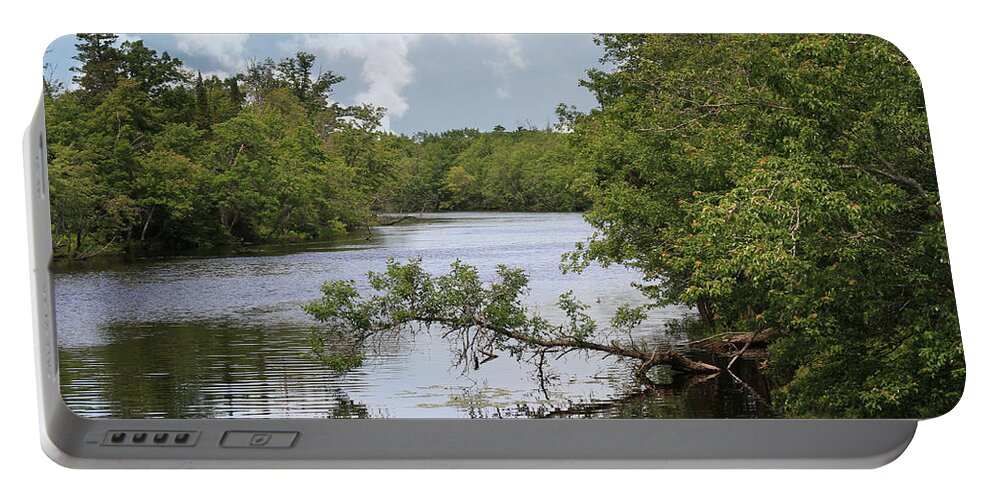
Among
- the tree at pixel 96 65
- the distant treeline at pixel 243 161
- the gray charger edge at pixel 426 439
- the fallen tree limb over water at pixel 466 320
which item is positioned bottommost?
the gray charger edge at pixel 426 439

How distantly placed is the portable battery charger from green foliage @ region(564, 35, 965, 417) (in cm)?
1

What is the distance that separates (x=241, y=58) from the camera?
3.98 metres

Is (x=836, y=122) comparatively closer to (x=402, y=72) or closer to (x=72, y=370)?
(x=402, y=72)

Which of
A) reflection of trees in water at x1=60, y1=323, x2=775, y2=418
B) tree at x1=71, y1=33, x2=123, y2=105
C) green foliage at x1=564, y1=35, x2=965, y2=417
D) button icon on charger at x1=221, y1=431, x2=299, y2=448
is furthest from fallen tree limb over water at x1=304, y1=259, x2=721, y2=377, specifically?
tree at x1=71, y1=33, x2=123, y2=105

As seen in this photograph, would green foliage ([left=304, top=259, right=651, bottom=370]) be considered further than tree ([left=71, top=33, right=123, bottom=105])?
Yes

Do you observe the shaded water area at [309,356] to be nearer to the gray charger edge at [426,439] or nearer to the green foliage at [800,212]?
the gray charger edge at [426,439]

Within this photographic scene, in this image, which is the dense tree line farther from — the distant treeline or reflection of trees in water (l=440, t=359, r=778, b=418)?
the distant treeline

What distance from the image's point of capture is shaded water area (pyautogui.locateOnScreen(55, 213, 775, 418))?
12.8 ft

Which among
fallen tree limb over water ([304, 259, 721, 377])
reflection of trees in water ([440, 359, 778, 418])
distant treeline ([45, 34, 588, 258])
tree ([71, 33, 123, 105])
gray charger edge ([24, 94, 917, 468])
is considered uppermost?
tree ([71, 33, 123, 105])

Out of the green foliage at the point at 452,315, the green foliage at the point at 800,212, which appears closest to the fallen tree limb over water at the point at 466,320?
the green foliage at the point at 452,315

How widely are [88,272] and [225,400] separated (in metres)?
0.69

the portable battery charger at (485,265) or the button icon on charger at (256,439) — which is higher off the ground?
the portable battery charger at (485,265)

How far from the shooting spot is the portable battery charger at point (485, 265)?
3.88 metres

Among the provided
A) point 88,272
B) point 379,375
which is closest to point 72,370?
point 88,272
